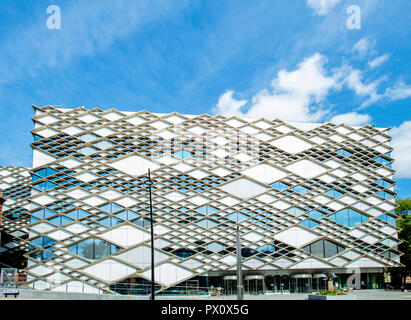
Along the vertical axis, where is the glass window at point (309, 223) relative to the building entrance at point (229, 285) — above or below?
above

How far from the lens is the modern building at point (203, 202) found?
38.6 metres

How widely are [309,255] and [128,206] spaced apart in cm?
2290

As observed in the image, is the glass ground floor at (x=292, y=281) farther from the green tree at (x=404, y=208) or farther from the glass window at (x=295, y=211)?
the green tree at (x=404, y=208)

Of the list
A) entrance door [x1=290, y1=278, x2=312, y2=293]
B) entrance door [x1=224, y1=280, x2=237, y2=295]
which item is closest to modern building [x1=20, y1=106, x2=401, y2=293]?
entrance door [x1=290, y1=278, x2=312, y2=293]

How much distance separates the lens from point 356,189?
4644 cm

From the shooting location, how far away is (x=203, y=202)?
42.0m

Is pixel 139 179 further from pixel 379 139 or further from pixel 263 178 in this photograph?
pixel 379 139

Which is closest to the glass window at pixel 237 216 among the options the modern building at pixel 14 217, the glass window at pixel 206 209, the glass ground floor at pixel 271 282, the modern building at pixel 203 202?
the modern building at pixel 203 202

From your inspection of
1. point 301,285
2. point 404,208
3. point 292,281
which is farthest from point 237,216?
point 404,208

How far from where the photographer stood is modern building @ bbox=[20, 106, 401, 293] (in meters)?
38.6

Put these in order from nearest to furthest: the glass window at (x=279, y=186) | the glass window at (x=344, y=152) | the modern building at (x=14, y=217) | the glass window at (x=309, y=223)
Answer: the glass window at (x=309, y=223), the glass window at (x=279, y=186), the modern building at (x=14, y=217), the glass window at (x=344, y=152)

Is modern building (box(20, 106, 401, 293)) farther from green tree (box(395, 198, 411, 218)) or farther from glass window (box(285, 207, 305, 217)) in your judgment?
green tree (box(395, 198, 411, 218))

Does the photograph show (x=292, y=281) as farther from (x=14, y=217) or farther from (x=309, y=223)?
(x=14, y=217)
